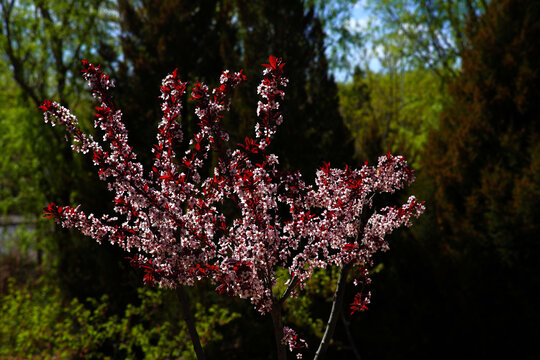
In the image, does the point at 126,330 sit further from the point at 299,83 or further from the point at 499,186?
the point at 499,186

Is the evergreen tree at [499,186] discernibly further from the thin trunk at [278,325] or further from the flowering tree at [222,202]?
the thin trunk at [278,325]

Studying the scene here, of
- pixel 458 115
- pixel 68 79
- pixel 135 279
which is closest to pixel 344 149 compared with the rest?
pixel 458 115

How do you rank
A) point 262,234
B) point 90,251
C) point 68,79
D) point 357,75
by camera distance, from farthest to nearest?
point 357,75, point 68,79, point 90,251, point 262,234

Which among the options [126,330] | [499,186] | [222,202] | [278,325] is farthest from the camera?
[126,330]

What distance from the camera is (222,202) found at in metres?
2.86

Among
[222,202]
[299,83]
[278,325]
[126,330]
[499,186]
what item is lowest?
[278,325]

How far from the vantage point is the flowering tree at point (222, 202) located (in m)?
2.67

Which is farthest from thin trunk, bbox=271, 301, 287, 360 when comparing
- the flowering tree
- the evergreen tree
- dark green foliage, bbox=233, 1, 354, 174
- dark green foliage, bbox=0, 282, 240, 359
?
the evergreen tree

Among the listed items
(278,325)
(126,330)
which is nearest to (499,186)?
(278,325)

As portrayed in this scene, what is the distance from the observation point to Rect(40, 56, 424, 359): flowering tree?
105 inches

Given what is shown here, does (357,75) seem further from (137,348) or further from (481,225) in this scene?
(137,348)

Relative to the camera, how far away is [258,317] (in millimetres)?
5531

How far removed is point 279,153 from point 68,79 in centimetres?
927

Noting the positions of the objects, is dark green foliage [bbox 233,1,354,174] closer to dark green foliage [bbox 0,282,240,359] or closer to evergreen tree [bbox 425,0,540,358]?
evergreen tree [bbox 425,0,540,358]
